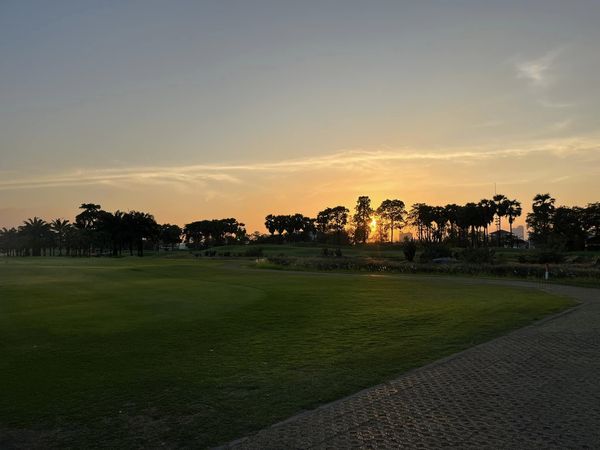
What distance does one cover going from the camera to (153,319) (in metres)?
14.9

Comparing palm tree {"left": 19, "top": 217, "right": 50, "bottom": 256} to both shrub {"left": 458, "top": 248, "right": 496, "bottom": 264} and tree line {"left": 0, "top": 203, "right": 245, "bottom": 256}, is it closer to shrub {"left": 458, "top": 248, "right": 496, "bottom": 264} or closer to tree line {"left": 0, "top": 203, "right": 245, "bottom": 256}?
tree line {"left": 0, "top": 203, "right": 245, "bottom": 256}

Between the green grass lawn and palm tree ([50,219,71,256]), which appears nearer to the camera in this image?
the green grass lawn

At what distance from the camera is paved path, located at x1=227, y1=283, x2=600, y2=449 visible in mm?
5734

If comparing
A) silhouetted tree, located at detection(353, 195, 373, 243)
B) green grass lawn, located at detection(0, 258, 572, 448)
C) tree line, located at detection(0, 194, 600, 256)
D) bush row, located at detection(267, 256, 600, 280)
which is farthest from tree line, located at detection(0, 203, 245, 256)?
green grass lawn, located at detection(0, 258, 572, 448)

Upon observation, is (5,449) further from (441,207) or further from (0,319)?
(441,207)

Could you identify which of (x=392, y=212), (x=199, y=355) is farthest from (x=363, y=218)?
(x=199, y=355)

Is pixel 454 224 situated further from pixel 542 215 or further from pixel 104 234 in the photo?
pixel 104 234

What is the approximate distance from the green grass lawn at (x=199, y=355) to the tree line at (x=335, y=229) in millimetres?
63980

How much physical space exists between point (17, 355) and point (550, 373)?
10763mm

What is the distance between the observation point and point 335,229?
6486 inches

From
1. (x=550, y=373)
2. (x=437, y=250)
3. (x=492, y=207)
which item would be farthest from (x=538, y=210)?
(x=550, y=373)

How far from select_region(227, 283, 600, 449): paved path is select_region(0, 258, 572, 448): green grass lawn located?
55cm

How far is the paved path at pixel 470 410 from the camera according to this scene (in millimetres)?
5734

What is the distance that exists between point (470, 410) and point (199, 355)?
5848 millimetres
